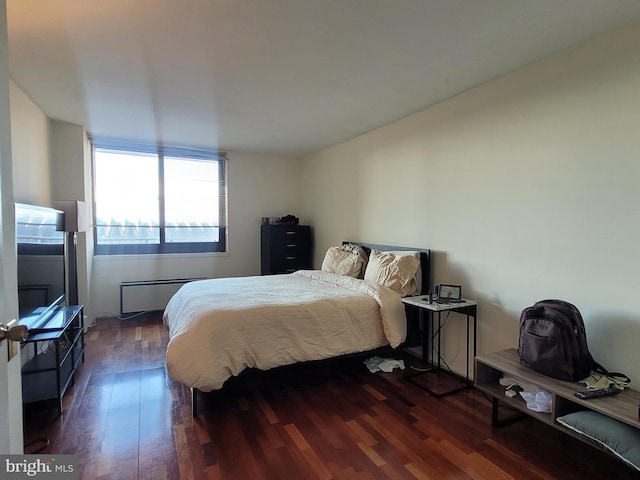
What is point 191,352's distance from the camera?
214cm

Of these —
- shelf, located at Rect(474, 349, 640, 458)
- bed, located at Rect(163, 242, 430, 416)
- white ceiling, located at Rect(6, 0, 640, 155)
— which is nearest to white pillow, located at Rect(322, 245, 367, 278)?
bed, located at Rect(163, 242, 430, 416)

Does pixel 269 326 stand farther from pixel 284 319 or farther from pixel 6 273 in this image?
pixel 6 273

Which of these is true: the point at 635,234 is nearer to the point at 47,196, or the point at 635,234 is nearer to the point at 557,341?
the point at 557,341

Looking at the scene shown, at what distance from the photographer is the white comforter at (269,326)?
2.16 m

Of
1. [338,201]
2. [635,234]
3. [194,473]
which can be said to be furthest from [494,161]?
[194,473]

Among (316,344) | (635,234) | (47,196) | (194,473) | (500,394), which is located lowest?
(194,473)

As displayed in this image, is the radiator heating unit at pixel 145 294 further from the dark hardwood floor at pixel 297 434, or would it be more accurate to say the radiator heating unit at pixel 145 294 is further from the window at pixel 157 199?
the dark hardwood floor at pixel 297 434

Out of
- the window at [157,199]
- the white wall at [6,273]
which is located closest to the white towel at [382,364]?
the white wall at [6,273]

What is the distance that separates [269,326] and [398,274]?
1223 millimetres

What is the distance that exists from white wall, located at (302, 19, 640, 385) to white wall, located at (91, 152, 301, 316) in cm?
228

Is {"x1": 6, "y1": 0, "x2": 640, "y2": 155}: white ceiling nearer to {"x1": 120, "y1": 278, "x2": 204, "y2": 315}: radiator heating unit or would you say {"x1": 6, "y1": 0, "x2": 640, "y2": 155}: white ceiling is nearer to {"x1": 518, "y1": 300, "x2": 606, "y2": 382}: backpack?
{"x1": 518, "y1": 300, "x2": 606, "y2": 382}: backpack

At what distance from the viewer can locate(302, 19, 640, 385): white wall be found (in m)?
1.89

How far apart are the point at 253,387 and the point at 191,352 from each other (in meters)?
0.73

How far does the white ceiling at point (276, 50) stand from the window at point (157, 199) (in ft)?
3.91
